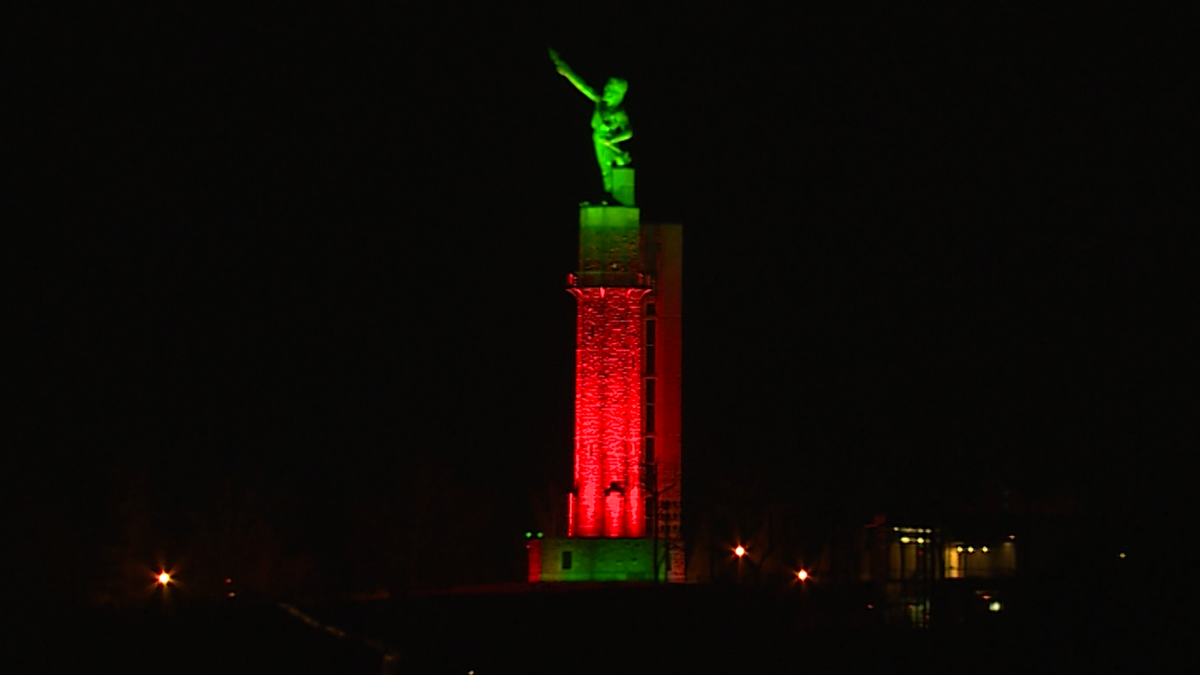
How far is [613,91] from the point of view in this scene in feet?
188

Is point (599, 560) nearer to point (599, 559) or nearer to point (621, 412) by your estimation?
point (599, 559)

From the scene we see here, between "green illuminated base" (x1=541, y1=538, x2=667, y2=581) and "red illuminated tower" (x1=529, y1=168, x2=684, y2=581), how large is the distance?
0.09 feet

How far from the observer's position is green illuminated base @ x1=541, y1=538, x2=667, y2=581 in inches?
2164

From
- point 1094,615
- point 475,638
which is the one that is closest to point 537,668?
point 475,638

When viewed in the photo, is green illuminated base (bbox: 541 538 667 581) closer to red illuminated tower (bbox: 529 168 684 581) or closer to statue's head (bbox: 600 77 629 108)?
red illuminated tower (bbox: 529 168 684 581)

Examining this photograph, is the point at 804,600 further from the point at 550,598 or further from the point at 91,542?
the point at 91,542

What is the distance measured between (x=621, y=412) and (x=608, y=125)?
842 cm

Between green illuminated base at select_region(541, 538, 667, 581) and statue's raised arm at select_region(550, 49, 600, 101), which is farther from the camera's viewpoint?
statue's raised arm at select_region(550, 49, 600, 101)

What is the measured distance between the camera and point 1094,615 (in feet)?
124

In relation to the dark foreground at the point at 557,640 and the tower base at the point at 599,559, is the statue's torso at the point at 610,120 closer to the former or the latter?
the tower base at the point at 599,559

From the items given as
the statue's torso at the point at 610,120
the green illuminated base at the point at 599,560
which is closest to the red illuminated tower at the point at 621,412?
the green illuminated base at the point at 599,560

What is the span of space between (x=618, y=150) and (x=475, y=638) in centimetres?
1999

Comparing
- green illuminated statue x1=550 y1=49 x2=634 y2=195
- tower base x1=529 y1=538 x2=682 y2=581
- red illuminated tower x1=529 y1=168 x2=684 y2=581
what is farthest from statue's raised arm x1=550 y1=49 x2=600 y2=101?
tower base x1=529 y1=538 x2=682 y2=581

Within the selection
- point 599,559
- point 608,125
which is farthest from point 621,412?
point 608,125
